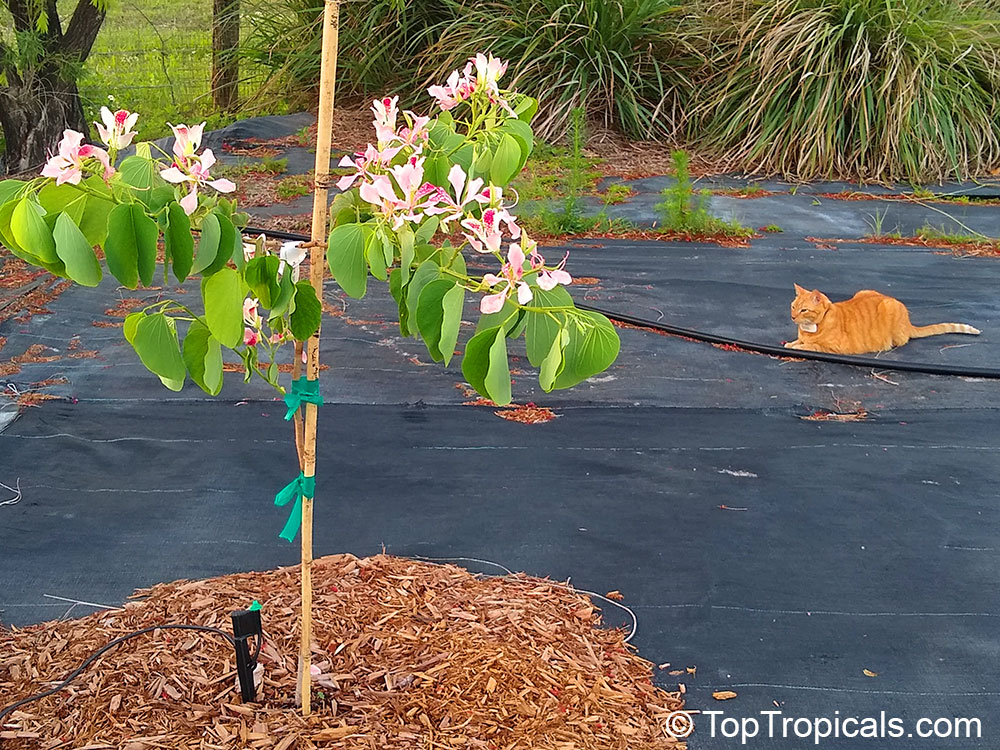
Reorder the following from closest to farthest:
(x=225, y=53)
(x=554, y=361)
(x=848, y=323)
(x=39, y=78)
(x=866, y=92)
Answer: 1. (x=554, y=361)
2. (x=848, y=323)
3. (x=39, y=78)
4. (x=866, y=92)
5. (x=225, y=53)

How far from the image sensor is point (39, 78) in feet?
19.1

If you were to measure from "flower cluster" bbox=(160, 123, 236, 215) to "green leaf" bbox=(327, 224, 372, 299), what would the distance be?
152mm

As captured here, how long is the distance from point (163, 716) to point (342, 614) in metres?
0.43

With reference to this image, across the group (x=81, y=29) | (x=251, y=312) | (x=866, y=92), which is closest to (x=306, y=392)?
(x=251, y=312)

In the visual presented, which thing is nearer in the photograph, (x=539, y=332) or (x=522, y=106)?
(x=539, y=332)

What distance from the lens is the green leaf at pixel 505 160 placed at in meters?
1.38

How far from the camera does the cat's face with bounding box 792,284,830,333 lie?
390cm

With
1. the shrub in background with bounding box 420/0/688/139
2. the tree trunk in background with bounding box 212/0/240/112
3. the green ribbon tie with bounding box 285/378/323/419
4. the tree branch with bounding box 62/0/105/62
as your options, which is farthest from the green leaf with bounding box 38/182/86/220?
the tree trunk in background with bounding box 212/0/240/112

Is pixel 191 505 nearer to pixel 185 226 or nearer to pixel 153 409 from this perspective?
pixel 153 409

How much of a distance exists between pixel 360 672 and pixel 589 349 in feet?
3.25

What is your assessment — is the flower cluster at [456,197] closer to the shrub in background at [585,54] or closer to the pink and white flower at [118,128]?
the pink and white flower at [118,128]

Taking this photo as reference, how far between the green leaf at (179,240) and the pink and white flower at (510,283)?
0.40 m

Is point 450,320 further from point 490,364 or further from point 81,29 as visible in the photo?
point 81,29

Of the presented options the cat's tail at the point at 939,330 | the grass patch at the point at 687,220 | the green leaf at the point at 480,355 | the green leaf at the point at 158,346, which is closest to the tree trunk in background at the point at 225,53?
the grass patch at the point at 687,220
